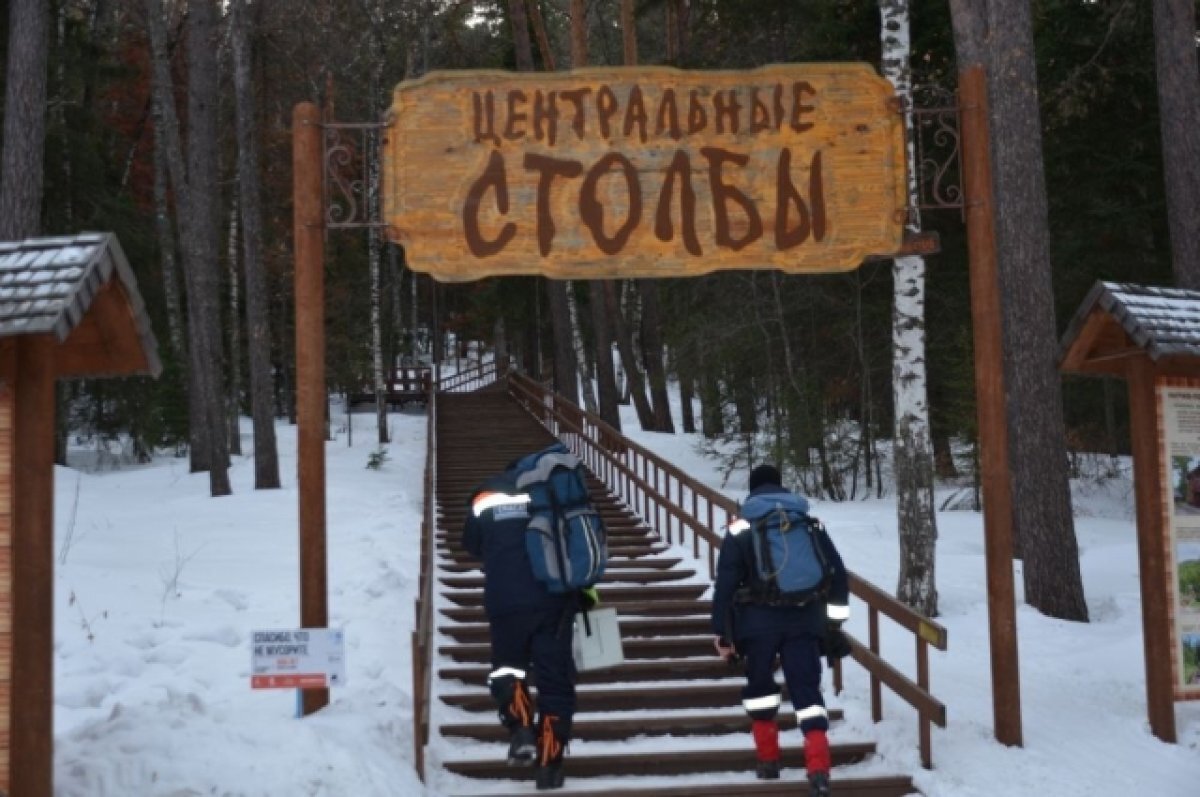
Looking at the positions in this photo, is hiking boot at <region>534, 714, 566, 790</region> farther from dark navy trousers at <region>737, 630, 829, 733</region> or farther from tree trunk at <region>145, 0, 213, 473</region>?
tree trunk at <region>145, 0, 213, 473</region>

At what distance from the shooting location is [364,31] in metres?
33.2

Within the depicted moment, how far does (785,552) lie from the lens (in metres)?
7.06

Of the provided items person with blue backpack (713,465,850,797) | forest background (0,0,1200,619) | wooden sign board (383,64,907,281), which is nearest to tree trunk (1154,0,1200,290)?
forest background (0,0,1200,619)

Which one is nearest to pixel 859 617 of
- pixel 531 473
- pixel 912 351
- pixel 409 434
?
pixel 912 351

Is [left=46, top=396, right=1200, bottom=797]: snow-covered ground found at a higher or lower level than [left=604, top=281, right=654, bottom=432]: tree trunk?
lower

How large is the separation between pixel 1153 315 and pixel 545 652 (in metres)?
4.18

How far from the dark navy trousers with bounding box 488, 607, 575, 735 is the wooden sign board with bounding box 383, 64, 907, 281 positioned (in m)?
2.25

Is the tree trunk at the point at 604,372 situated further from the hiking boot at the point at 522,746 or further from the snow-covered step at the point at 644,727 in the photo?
the hiking boot at the point at 522,746

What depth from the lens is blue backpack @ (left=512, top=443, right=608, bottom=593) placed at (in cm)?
704

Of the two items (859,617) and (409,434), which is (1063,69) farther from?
(409,434)

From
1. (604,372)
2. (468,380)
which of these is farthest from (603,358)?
(468,380)

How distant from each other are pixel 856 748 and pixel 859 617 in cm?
372

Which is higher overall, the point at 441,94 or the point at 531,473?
the point at 441,94

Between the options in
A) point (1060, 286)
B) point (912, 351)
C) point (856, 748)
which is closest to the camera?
point (856, 748)
